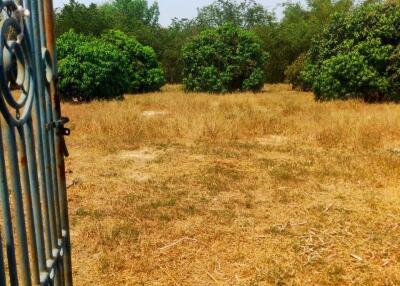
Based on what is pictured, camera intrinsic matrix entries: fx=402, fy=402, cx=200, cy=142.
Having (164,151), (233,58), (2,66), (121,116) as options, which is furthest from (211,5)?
(2,66)

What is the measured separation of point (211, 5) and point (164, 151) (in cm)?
4455

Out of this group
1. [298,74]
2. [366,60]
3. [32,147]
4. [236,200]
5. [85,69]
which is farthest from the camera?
Result: [298,74]

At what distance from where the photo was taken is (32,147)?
1747mm

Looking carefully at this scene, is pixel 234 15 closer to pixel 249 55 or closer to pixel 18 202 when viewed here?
pixel 249 55

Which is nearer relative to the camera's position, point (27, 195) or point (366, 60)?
point (27, 195)

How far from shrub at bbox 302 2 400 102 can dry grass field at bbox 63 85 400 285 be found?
3429mm

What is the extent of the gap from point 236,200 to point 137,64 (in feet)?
57.0

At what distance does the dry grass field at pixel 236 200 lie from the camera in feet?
14.2

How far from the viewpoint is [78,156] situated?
8.66 meters

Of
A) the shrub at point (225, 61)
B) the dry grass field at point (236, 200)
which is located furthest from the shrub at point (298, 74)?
the dry grass field at point (236, 200)

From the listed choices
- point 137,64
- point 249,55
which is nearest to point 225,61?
point 249,55

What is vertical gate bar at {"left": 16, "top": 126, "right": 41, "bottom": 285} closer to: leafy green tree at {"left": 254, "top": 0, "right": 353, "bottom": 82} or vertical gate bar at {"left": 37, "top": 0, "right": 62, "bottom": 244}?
vertical gate bar at {"left": 37, "top": 0, "right": 62, "bottom": 244}

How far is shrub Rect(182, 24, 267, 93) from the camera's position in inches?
816

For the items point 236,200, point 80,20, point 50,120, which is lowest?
point 236,200
